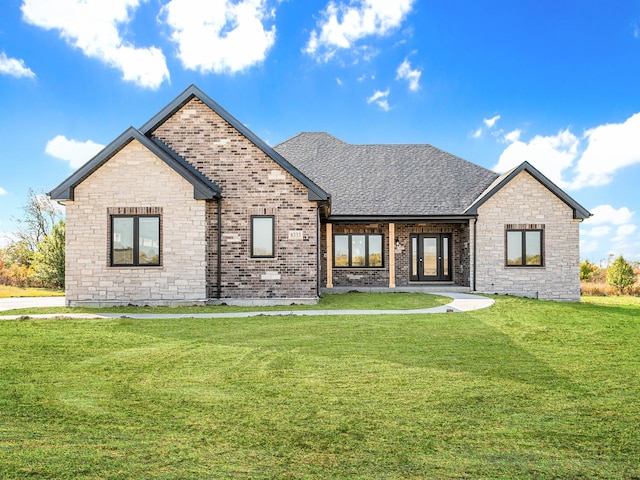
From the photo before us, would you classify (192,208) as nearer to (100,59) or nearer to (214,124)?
(214,124)

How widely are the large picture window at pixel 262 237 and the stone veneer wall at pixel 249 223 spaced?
0.17 meters

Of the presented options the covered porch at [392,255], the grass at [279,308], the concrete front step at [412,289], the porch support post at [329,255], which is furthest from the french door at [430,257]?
the grass at [279,308]

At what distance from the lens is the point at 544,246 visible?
17.0 m

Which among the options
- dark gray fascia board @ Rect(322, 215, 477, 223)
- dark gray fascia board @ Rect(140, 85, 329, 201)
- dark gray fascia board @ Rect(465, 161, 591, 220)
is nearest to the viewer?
dark gray fascia board @ Rect(140, 85, 329, 201)

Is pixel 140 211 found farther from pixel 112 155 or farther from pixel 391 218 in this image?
pixel 391 218

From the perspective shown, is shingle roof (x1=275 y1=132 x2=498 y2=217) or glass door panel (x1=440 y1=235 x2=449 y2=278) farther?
glass door panel (x1=440 y1=235 x2=449 y2=278)

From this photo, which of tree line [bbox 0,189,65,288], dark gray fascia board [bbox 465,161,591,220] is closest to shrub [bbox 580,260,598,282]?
dark gray fascia board [bbox 465,161,591,220]

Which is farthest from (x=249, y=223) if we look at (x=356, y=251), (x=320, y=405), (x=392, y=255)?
(x=320, y=405)

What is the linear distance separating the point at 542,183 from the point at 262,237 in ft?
36.5

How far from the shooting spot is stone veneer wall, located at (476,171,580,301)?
1694 centimetres

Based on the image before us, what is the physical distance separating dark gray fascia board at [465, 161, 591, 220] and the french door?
2.73 metres

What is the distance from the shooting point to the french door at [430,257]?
19.3 metres

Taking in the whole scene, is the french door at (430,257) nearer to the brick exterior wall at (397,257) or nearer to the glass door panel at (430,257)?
the glass door panel at (430,257)

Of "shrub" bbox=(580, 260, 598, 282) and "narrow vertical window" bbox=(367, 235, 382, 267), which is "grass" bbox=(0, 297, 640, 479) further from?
"shrub" bbox=(580, 260, 598, 282)
